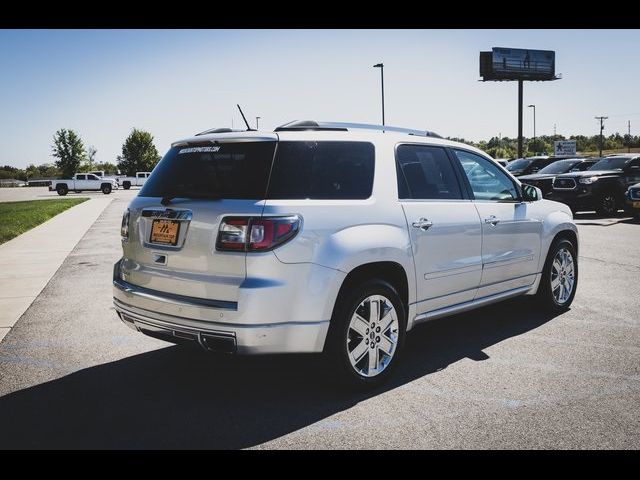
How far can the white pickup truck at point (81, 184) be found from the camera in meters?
43.9

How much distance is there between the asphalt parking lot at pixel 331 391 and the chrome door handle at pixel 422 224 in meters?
1.13

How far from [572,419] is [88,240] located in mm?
11814

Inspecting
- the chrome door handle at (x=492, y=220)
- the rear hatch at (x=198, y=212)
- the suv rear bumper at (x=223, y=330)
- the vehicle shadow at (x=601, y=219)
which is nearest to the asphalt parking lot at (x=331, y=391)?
the suv rear bumper at (x=223, y=330)

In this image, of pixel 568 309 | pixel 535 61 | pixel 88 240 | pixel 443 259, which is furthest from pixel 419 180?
pixel 535 61

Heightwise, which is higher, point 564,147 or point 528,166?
point 564,147

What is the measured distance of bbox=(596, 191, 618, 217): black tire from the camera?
54.7 feet

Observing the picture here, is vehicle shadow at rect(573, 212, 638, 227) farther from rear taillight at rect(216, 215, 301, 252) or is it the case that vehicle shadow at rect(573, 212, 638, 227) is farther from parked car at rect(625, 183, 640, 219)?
rear taillight at rect(216, 215, 301, 252)

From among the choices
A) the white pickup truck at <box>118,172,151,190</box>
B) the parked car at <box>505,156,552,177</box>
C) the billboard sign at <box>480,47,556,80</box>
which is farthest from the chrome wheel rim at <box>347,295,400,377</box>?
the white pickup truck at <box>118,172,151,190</box>

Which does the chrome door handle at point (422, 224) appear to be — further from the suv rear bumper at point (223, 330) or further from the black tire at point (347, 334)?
the suv rear bumper at point (223, 330)

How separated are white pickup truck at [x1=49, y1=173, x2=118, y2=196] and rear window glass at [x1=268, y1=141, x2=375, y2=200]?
44495mm

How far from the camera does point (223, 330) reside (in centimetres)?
333

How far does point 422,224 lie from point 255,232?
1.46 meters

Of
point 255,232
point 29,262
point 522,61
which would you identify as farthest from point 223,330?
point 522,61

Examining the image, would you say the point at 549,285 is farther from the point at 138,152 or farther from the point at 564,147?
the point at 138,152
